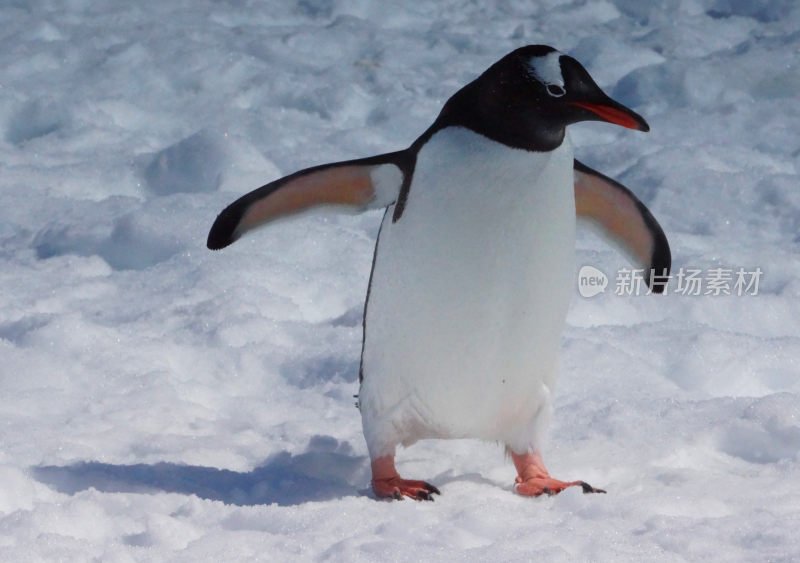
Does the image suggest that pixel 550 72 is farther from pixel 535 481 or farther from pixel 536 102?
pixel 535 481

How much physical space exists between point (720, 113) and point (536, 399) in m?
2.57

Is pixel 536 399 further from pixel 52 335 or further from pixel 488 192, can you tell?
pixel 52 335

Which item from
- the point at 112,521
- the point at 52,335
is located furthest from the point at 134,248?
the point at 112,521

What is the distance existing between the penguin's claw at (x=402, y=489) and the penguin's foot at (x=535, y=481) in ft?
0.53

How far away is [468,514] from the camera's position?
70.7 inches

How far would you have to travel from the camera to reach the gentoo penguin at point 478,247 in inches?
71.4

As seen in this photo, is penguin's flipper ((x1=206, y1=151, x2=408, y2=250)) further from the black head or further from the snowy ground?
the snowy ground

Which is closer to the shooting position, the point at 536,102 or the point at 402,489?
the point at 536,102

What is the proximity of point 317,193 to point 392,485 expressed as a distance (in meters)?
0.54

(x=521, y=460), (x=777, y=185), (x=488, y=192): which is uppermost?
(x=488, y=192)

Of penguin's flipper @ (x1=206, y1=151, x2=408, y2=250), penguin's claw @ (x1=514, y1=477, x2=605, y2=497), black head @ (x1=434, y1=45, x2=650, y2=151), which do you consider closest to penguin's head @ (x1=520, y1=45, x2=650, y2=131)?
black head @ (x1=434, y1=45, x2=650, y2=151)

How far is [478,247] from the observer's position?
6.07 ft

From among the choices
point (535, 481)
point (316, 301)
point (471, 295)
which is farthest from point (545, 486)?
point (316, 301)

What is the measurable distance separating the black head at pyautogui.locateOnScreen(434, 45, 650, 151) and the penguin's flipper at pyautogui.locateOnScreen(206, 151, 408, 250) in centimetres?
20
